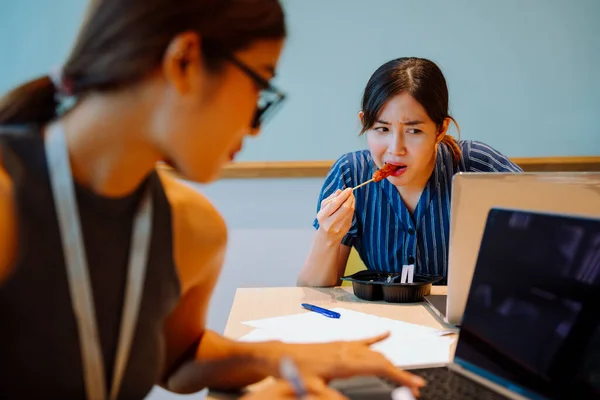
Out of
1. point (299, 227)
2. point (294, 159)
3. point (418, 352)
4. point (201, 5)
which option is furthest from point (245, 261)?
point (201, 5)

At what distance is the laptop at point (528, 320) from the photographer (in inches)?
27.1

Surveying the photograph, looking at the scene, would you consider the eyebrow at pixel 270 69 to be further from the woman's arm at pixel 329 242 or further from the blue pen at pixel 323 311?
the woman's arm at pixel 329 242

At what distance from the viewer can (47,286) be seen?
568 millimetres

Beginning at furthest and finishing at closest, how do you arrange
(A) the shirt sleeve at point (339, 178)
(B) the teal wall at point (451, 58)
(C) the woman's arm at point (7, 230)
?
(B) the teal wall at point (451, 58), (A) the shirt sleeve at point (339, 178), (C) the woman's arm at point (7, 230)

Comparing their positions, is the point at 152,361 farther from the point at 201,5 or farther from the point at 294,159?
the point at 294,159

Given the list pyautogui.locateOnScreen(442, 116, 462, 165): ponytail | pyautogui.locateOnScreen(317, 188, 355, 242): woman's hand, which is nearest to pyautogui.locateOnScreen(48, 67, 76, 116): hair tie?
pyautogui.locateOnScreen(317, 188, 355, 242): woman's hand

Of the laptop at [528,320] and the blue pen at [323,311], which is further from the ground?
the laptop at [528,320]

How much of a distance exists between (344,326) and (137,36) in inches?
28.7

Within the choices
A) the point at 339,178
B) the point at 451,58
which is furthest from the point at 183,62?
the point at 451,58

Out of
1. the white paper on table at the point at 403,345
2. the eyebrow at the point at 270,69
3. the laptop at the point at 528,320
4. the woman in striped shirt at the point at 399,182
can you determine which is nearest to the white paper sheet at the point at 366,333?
the white paper on table at the point at 403,345

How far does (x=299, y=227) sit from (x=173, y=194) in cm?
171

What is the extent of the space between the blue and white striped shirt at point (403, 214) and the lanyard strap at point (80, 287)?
116 cm

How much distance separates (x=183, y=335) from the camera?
817 mm

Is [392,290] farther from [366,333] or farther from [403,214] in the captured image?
[403,214]
